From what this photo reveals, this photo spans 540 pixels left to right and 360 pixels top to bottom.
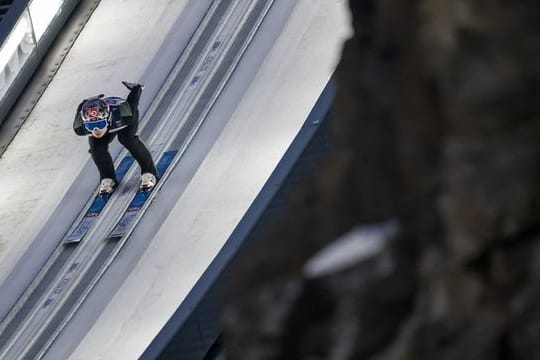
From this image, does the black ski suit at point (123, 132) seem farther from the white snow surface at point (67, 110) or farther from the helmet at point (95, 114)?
the white snow surface at point (67, 110)

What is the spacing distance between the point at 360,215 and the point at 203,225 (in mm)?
7851

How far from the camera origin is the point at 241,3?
631 inches

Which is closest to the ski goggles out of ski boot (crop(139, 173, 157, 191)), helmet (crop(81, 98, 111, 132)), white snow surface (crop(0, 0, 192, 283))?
helmet (crop(81, 98, 111, 132))

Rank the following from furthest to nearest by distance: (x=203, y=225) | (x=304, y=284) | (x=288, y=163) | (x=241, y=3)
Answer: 1. (x=241, y=3)
2. (x=203, y=225)
3. (x=288, y=163)
4. (x=304, y=284)

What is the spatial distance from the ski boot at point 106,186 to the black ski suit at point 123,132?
138mm

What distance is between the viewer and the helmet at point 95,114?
46.5 ft

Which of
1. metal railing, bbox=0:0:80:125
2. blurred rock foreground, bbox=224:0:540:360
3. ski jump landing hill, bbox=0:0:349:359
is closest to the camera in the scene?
blurred rock foreground, bbox=224:0:540:360

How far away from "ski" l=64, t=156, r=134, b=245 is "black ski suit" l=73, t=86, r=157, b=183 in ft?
1.05

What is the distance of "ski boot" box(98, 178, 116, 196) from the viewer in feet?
47.9

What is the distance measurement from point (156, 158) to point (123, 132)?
0.63m

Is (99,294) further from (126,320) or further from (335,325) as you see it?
(335,325)

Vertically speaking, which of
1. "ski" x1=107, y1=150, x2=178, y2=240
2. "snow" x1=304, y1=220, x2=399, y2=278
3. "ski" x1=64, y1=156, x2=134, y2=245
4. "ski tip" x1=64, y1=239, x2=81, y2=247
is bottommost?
"ski tip" x1=64, y1=239, x2=81, y2=247


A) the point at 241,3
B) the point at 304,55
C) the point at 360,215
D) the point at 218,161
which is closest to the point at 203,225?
the point at 218,161

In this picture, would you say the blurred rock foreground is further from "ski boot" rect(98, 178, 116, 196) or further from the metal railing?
the metal railing
